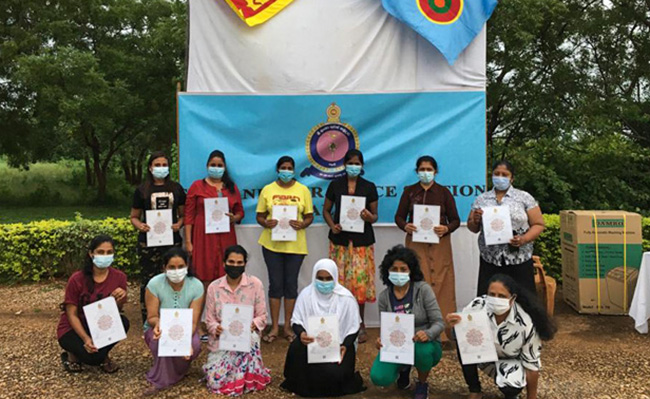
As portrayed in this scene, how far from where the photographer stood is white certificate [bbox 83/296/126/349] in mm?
4121

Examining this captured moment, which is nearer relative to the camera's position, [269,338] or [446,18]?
[269,338]

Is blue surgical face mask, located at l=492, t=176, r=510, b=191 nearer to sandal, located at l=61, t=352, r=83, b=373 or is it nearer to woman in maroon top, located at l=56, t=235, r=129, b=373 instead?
woman in maroon top, located at l=56, t=235, r=129, b=373

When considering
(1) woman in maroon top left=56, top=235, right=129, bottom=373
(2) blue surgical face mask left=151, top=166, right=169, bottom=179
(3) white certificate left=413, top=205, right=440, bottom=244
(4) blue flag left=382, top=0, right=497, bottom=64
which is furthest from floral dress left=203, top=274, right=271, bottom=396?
(4) blue flag left=382, top=0, right=497, bottom=64

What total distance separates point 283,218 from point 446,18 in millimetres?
2641

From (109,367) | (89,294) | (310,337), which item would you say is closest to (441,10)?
(310,337)

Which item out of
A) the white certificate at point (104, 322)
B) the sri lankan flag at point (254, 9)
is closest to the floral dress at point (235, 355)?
the white certificate at point (104, 322)

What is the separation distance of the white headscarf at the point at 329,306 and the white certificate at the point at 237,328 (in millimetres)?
337

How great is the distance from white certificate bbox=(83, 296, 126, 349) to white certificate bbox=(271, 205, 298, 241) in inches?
61.9

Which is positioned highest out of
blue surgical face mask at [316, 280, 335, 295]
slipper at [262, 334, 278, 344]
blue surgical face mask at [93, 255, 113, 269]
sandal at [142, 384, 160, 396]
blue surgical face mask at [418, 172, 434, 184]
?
blue surgical face mask at [418, 172, 434, 184]

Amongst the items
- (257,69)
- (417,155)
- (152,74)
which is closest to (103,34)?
(152,74)

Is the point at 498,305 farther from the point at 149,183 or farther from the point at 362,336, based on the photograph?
the point at 149,183

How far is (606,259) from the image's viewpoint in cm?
603

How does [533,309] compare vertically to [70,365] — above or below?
above

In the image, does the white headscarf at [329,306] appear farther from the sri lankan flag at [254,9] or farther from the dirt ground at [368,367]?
the sri lankan flag at [254,9]
